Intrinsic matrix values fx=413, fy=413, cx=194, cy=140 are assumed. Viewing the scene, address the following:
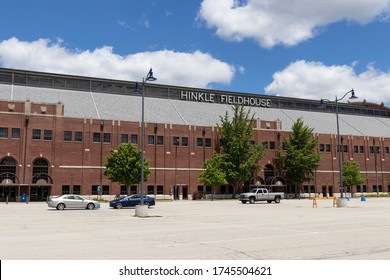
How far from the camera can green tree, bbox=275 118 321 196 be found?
235 feet

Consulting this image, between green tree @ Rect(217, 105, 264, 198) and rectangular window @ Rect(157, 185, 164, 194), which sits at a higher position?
green tree @ Rect(217, 105, 264, 198)

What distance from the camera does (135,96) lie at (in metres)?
73.7

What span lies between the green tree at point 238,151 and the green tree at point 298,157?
6.70 metres

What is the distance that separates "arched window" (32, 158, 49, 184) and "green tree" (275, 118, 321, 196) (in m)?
39.4

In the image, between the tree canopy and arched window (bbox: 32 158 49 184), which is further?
arched window (bbox: 32 158 49 184)

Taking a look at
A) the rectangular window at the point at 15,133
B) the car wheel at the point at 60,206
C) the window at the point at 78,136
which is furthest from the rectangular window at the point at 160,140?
the car wheel at the point at 60,206

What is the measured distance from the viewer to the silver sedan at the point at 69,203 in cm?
3591

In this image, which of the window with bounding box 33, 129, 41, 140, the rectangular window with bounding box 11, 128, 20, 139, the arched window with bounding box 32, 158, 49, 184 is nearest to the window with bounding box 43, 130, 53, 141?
the window with bounding box 33, 129, 41, 140

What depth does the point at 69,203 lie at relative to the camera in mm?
36562

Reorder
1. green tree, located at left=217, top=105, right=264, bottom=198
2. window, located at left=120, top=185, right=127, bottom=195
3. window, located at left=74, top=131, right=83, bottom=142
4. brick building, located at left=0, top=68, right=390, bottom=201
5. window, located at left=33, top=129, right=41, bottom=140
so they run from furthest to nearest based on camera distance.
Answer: green tree, located at left=217, top=105, right=264, bottom=198
window, located at left=120, top=185, right=127, bottom=195
window, located at left=74, top=131, right=83, bottom=142
window, located at left=33, top=129, right=41, bottom=140
brick building, located at left=0, top=68, right=390, bottom=201

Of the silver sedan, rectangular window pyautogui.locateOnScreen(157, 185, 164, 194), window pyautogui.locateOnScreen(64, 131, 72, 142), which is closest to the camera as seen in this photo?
the silver sedan

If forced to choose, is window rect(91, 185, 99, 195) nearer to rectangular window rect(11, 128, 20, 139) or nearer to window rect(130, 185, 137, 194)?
window rect(130, 185, 137, 194)

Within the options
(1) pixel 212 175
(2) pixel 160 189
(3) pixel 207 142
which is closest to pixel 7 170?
(2) pixel 160 189
